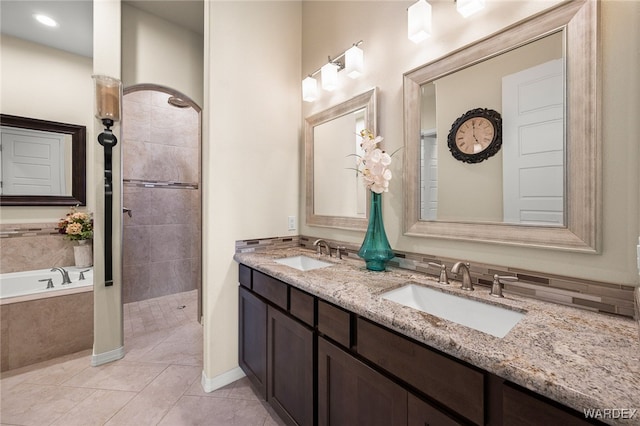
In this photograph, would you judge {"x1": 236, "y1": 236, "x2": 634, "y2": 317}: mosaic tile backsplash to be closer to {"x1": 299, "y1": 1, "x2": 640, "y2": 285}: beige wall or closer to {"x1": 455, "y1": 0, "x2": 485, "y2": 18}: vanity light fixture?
{"x1": 299, "y1": 1, "x2": 640, "y2": 285}: beige wall

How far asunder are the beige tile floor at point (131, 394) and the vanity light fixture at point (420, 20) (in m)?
2.25

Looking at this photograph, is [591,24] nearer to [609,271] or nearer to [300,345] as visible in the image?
[609,271]

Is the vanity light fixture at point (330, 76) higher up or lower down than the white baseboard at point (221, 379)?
higher up

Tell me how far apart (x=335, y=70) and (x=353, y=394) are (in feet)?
6.23

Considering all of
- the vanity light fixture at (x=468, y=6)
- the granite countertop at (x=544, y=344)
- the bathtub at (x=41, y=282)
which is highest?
the vanity light fixture at (x=468, y=6)

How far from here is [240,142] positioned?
1971mm

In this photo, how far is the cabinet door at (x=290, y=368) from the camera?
1.26m

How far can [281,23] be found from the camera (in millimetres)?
2193

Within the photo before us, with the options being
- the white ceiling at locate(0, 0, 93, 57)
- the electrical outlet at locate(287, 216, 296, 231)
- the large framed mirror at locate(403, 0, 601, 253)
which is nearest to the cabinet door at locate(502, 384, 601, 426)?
the large framed mirror at locate(403, 0, 601, 253)

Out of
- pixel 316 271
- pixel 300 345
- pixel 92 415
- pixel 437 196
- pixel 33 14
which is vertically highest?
pixel 33 14

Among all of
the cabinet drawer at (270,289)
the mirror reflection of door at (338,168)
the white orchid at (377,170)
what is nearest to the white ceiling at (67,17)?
the mirror reflection of door at (338,168)

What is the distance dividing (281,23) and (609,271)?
8.28ft

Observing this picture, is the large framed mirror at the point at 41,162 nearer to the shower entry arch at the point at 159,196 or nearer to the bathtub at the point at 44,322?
the shower entry arch at the point at 159,196

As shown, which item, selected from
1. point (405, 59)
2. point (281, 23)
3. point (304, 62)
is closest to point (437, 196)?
point (405, 59)
